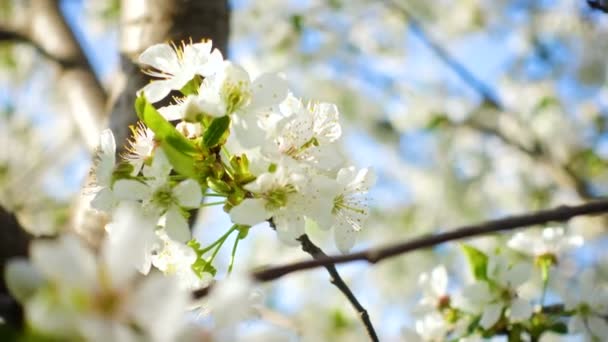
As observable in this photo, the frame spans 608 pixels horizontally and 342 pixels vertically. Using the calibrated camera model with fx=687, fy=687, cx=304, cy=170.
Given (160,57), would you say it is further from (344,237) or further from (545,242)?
(545,242)

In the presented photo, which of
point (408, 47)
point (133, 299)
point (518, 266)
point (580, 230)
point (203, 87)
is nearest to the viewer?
point (133, 299)

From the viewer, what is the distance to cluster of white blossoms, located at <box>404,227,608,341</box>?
0.96m

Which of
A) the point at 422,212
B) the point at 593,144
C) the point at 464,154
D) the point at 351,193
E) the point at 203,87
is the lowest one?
the point at 422,212

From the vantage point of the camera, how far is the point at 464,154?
4234 mm

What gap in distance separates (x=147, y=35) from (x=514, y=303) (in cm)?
75

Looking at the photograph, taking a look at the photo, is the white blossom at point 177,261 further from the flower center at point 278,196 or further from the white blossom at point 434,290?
the white blossom at point 434,290

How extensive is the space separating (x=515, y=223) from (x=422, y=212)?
157 inches

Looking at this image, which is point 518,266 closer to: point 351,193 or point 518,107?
point 351,193

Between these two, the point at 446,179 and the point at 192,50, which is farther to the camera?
the point at 446,179

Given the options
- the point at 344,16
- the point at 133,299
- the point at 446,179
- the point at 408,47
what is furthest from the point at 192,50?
the point at 408,47

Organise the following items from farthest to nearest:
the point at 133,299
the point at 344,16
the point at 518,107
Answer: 1. the point at 518,107
2. the point at 344,16
3. the point at 133,299

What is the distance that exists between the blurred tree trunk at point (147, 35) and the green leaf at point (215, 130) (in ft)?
1.39

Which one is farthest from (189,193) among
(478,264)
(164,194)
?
(478,264)

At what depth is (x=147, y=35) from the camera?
121 centimetres
